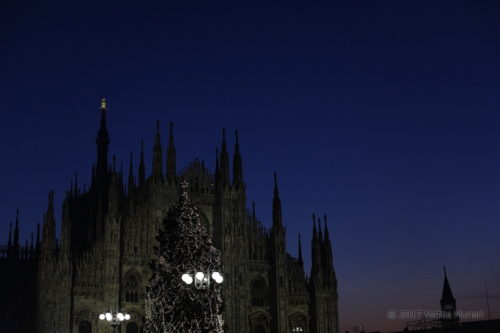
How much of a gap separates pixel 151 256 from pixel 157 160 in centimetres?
930

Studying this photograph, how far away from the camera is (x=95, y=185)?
74.2 meters

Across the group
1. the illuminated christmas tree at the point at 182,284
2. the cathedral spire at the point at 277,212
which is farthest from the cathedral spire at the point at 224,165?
the illuminated christmas tree at the point at 182,284

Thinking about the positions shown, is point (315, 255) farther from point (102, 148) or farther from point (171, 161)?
point (102, 148)

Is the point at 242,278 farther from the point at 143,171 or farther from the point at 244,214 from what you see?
the point at 143,171

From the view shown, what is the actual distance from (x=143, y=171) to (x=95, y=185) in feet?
48.7

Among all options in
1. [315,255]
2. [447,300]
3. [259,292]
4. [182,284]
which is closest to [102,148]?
[259,292]

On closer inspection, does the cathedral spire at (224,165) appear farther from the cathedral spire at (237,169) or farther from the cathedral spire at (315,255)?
the cathedral spire at (315,255)

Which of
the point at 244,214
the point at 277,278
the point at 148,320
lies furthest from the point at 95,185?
the point at 148,320

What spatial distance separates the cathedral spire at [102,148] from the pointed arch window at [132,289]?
812 inches

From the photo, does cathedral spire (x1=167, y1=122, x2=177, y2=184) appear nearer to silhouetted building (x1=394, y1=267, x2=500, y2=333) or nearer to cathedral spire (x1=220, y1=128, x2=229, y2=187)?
cathedral spire (x1=220, y1=128, x2=229, y2=187)

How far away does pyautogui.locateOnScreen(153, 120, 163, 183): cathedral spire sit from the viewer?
60062 millimetres

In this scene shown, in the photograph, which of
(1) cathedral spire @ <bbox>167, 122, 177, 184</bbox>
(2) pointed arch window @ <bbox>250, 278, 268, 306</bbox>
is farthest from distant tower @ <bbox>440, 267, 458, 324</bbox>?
(1) cathedral spire @ <bbox>167, 122, 177, 184</bbox>

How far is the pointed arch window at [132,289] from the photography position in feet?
184

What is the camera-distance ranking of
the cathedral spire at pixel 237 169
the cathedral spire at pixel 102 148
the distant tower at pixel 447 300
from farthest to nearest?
the distant tower at pixel 447 300 < the cathedral spire at pixel 102 148 < the cathedral spire at pixel 237 169
